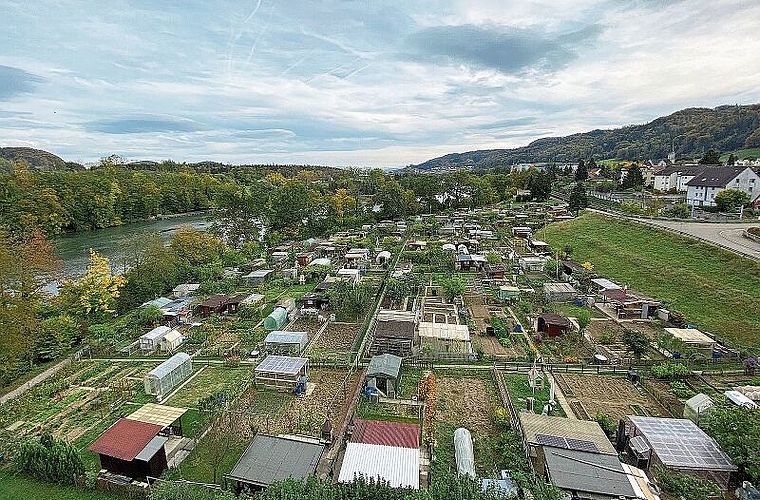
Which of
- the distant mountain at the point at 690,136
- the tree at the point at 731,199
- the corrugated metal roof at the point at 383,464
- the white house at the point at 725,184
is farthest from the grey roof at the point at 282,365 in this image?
the distant mountain at the point at 690,136

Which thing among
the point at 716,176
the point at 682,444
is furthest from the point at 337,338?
the point at 716,176

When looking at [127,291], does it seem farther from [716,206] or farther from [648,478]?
[716,206]

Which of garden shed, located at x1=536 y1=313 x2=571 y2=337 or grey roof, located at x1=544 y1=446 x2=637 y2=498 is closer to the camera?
grey roof, located at x1=544 y1=446 x2=637 y2=498

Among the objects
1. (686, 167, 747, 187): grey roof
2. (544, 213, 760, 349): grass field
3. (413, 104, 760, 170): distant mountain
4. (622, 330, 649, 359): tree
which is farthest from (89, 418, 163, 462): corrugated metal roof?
(413, 104, 760, 170): distant mountain

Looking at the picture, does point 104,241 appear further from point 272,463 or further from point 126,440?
point 272,463

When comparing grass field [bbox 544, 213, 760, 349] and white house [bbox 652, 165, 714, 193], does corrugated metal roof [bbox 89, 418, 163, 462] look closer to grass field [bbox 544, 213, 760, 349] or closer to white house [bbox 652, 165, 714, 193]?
grass field [bbox 544, 213, 760, 349]

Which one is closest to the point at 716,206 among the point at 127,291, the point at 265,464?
the point at 265,464

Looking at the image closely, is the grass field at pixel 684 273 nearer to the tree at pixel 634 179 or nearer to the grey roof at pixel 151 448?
the grey roof at pixel 151 448
